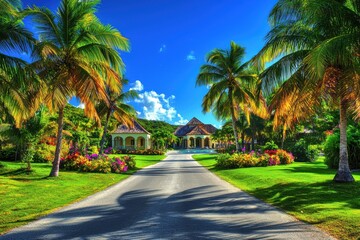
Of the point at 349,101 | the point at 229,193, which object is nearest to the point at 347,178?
the point at 349,101

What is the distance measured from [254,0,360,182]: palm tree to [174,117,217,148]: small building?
68414 millimetres

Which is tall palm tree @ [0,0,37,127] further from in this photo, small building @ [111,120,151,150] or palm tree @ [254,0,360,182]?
small building @ [111,120,151,150]

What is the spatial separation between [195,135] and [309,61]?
72129 millimetres

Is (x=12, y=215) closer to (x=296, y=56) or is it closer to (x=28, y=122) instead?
(x=296, y=56)

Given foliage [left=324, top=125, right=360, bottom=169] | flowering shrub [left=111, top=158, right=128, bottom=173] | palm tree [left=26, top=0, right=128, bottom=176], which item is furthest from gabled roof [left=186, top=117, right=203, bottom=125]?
palm tree [left=26, top=0, right=128, bottom=176]

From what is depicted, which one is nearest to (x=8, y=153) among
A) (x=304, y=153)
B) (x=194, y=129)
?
(x=304, y=153)

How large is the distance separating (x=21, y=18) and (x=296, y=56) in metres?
10.8

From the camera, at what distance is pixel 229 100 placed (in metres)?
23.3

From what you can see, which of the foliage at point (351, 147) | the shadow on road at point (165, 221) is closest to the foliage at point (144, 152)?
the foliage at point (351, 147)

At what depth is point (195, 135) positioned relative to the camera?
8050 cm

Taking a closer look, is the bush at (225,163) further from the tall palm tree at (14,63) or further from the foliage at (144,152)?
the foliage at (144,152)

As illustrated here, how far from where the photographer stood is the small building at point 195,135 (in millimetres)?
81062

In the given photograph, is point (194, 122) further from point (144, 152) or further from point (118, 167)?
point (118, 167)

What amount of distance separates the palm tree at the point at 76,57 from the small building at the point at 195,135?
66.1 meters
